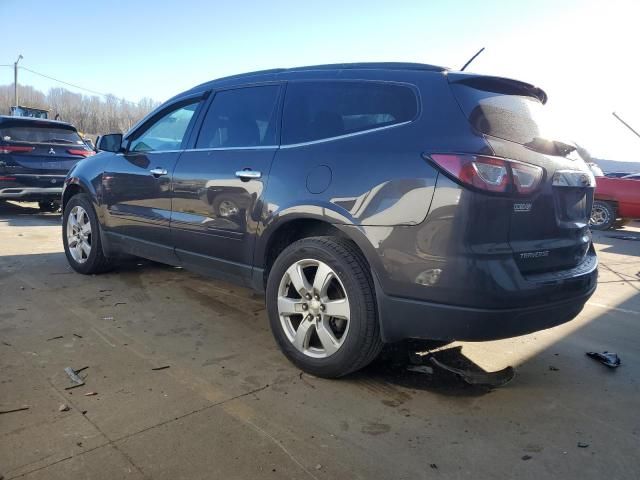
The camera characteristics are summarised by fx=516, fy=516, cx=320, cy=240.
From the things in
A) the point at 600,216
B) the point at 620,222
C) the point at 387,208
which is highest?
the point at 387,208

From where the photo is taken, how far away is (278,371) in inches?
122

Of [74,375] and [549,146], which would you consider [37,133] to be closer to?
[74,375]

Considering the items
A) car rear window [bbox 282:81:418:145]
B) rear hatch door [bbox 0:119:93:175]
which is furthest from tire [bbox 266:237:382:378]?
rear hatch door [bbox 0:119:93:175]

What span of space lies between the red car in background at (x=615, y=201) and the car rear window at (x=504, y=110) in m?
9.46

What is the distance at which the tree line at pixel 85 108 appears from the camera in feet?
244

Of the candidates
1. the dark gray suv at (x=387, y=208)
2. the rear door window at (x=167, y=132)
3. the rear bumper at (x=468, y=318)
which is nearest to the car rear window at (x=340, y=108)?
the dark gray suv at (x=387, y=208)

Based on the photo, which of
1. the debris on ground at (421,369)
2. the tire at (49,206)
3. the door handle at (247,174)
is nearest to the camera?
the debris on ground at (421,369)

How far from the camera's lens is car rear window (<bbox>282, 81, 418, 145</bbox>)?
9.36 feet

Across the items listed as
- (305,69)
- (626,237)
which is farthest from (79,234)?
(626,237)

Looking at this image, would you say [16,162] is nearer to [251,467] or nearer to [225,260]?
[225,260]

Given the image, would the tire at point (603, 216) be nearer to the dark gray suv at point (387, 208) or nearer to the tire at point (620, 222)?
the tire at point (620, 222)

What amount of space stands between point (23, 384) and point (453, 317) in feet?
7.57

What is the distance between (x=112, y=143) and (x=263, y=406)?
3127mm

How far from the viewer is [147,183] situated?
4.28 m
